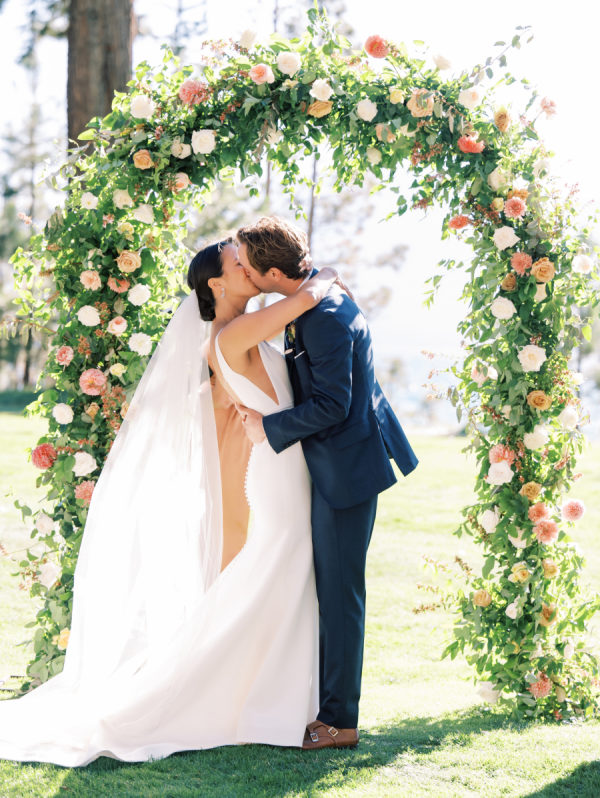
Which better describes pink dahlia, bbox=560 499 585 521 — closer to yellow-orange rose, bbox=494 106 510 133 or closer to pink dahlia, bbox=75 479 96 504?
yellow-orange rose, bbox=494 106 510 133

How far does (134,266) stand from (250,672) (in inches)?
79.5

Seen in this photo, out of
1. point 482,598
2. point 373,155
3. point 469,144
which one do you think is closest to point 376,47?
point 373,155

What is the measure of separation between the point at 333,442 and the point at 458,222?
1380mm

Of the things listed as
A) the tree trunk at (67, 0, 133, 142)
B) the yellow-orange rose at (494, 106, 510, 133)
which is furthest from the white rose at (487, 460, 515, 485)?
the tree trunk at (67, 0, 133, 142)

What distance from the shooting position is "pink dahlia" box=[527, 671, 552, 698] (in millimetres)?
4223

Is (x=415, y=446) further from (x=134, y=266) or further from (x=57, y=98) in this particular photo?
(x=57, y=98)

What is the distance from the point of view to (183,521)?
156 inches

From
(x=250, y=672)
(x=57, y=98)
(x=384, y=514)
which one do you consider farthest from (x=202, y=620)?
(x=57, y=98)

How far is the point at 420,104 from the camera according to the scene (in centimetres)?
408

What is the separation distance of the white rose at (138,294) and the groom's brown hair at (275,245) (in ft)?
2.88

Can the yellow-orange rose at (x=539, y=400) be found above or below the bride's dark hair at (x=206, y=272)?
below

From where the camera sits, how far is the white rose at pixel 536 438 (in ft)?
13.9

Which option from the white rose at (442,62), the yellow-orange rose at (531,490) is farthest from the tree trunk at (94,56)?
the yellow-orange rose at (531,490)

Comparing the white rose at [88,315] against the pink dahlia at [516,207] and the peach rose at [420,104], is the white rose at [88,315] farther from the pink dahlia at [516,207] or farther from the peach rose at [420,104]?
the pink dahlia at [516,207]
